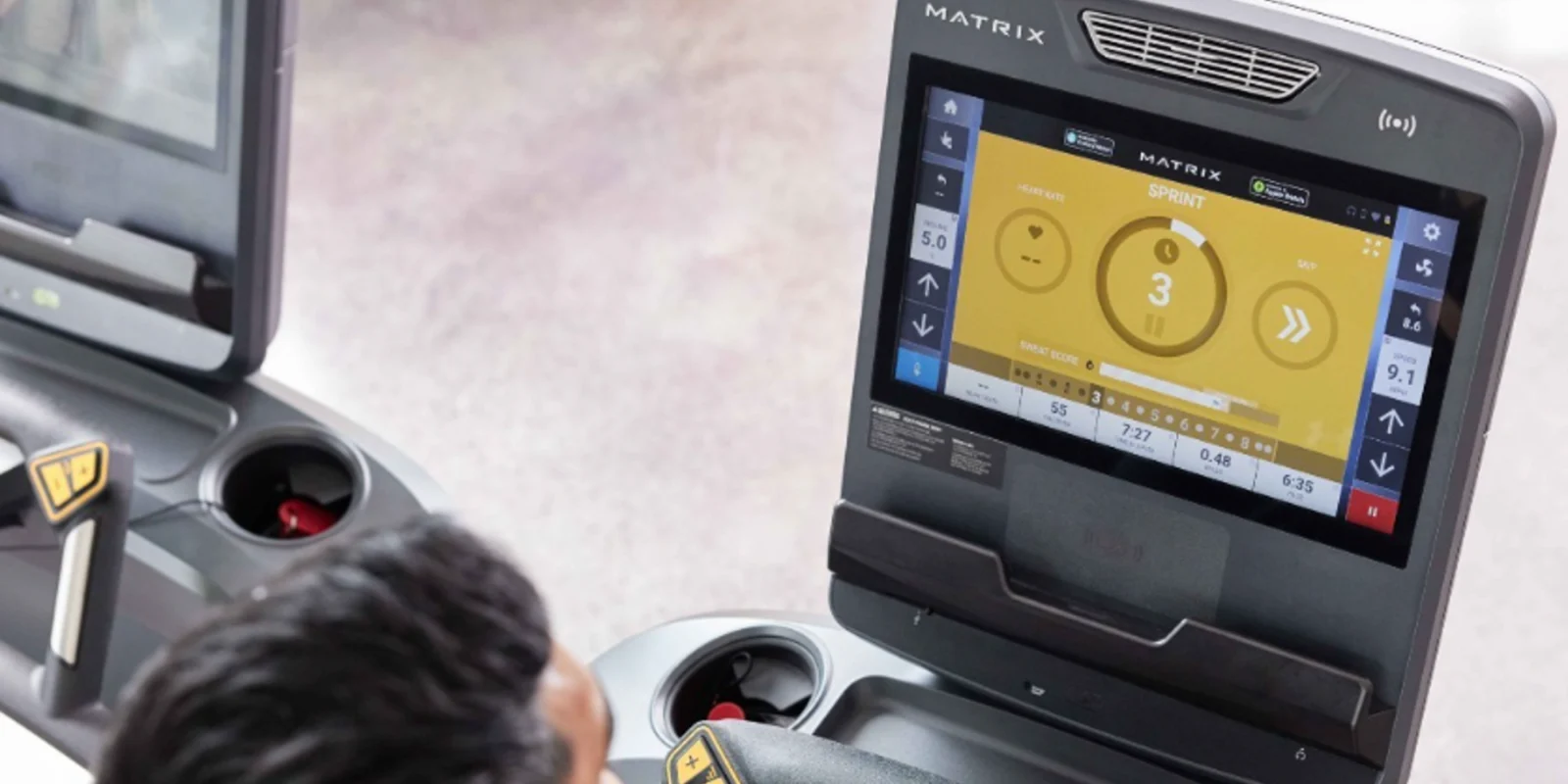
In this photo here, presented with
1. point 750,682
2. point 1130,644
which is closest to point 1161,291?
point 1130,644

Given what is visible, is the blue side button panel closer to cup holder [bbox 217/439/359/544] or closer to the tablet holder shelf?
the tablet holder shelf

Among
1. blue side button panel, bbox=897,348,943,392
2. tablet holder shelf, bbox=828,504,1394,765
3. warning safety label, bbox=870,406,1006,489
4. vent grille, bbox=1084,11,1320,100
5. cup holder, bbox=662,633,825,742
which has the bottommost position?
cup holder, bbox=662,633,825,742

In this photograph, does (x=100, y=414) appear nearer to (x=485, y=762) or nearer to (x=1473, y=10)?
(x=485, y=762)

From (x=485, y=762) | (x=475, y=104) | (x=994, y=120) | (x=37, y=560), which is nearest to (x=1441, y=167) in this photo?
(x=994, y=120)

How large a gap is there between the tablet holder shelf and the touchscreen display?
65 cm

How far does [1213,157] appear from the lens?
1180mm

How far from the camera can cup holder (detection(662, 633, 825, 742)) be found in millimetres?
1474

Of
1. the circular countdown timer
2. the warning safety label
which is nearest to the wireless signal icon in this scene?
the circular countdown timer

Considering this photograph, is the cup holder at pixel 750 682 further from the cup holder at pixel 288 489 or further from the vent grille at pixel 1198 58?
the vent grille at pixel 1198 58

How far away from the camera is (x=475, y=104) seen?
12.4 feet

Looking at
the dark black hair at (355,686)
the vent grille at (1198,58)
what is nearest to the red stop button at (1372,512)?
the vent grille at (1198,58)

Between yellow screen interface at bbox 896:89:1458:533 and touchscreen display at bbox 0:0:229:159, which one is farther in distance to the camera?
touchscreen display at bbox 0:0:229:159

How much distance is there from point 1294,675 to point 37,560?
1.00 metres

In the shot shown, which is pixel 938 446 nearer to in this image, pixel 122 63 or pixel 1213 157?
pixel 1213 157
